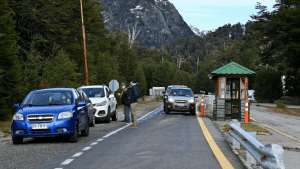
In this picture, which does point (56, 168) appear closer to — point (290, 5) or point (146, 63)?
point (290, 5)

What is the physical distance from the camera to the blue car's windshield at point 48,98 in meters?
13.4

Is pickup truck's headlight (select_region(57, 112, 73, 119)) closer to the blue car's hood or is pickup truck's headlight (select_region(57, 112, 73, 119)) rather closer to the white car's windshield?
the blue car's hood

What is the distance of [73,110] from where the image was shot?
1301cm

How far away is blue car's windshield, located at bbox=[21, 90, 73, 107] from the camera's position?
13.4 meters

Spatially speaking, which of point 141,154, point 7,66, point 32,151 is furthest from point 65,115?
point 7,66

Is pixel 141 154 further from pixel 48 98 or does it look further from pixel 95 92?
pixel 95 92

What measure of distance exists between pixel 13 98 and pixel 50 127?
621 inches

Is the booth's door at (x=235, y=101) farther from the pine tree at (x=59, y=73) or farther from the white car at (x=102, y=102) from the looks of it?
the pine tree at (x=59, y=73)

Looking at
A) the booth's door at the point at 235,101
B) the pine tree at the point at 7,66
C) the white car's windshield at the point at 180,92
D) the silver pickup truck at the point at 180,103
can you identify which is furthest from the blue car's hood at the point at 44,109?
the white car's windshield at the point at 180,92

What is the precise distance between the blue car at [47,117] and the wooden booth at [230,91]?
35.2 feet

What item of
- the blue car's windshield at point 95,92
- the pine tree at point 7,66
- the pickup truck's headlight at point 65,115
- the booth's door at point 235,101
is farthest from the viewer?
the pine tree at point 7,66

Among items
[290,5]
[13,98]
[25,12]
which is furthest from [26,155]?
[290,5]

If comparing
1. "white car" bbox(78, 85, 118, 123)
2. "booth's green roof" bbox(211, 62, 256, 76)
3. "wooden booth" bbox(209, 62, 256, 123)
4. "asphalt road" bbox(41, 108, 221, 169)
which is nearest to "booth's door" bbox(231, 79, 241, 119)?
"wooden booth" bbox(209, 62, 256, 123)

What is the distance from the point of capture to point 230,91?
23.2 meters
